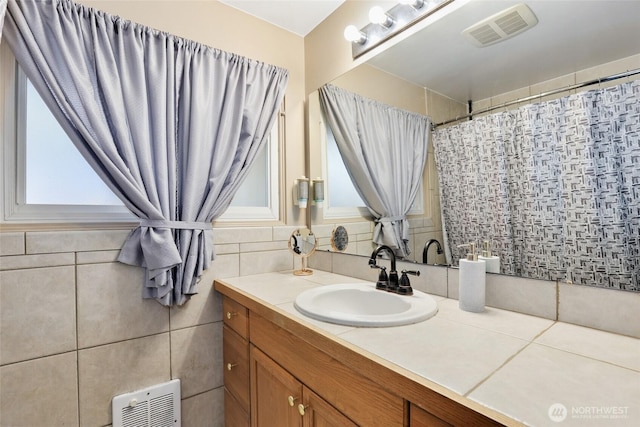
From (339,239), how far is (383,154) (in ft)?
1.69

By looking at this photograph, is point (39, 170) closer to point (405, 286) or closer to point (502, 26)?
point (405, 286)

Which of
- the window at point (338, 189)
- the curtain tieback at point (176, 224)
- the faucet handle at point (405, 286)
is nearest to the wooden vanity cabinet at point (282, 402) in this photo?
the faucet handle at point (405, 286)

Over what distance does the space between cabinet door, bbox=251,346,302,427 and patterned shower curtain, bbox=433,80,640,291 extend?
28.9 inches

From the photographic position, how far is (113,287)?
48.3 inches

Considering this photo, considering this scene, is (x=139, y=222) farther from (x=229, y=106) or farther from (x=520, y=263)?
(x=520, y=263)

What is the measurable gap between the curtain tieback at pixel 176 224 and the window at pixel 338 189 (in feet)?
→ 2.21

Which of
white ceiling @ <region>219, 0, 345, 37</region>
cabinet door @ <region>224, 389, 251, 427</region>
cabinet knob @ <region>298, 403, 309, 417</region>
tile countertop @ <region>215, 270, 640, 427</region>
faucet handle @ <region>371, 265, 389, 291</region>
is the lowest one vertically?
cabinet door @ <region>224, 389, 251, 427</region>

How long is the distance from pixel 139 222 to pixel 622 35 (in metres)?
1.76

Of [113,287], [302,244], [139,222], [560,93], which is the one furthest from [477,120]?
[113,287]

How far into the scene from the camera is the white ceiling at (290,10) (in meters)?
1.58

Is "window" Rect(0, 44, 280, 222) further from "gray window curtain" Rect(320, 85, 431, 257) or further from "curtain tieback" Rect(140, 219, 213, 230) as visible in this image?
"gray window curtain" Rect(320, 85, 431, 257)

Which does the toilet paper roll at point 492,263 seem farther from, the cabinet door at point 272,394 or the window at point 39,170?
the window at point 39,170

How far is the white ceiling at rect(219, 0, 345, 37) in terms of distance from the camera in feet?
5.20

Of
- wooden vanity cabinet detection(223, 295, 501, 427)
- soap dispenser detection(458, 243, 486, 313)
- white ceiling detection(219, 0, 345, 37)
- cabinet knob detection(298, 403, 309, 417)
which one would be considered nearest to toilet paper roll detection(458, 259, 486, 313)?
soap dispenser detection(458, 243, 486, 313)
